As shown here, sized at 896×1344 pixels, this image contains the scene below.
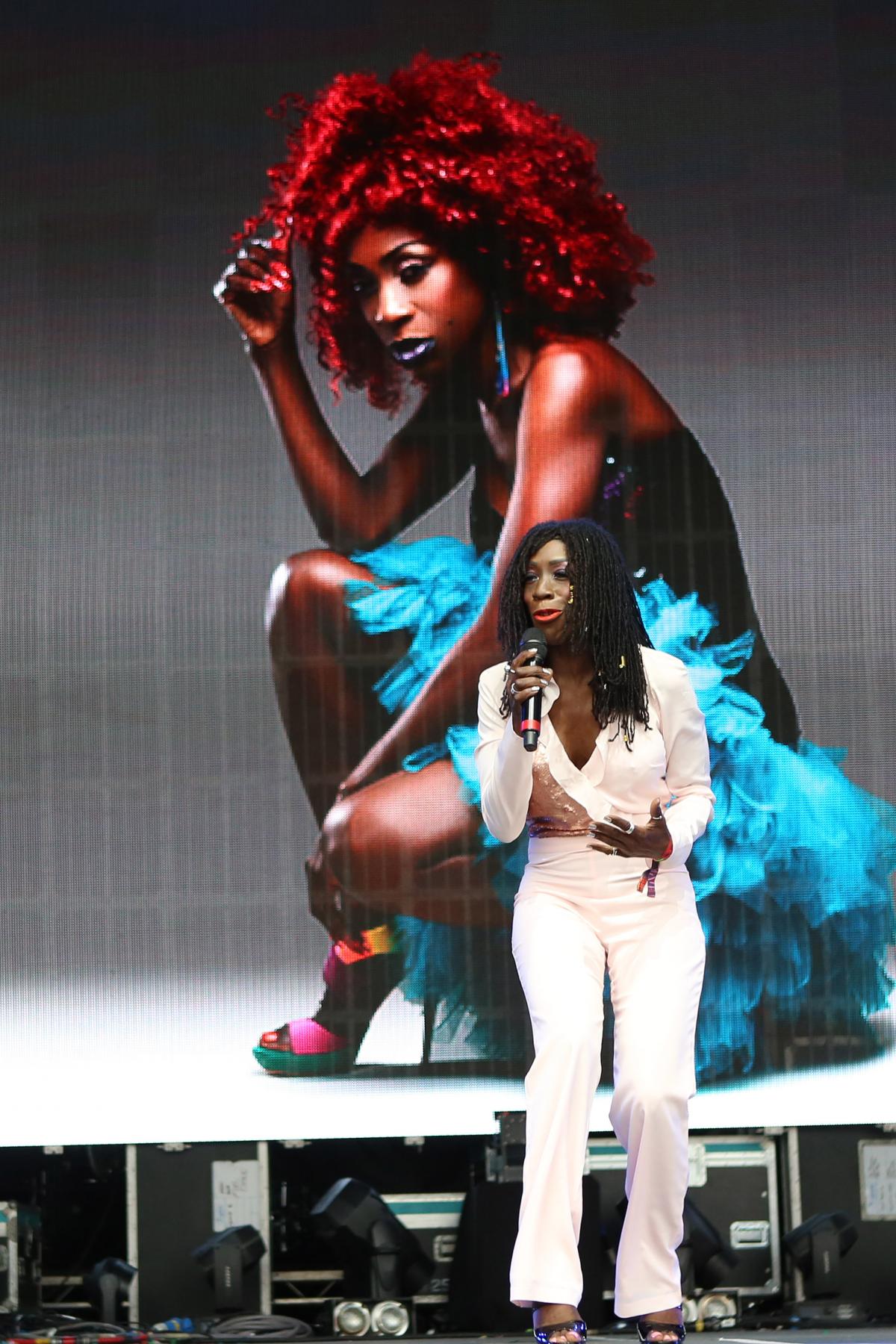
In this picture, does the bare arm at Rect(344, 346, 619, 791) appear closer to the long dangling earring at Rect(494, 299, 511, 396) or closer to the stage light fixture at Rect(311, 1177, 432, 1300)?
the long dangling earring at Rect(494, 299, 511, 396)

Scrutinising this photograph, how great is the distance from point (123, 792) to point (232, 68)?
2306 millimetres

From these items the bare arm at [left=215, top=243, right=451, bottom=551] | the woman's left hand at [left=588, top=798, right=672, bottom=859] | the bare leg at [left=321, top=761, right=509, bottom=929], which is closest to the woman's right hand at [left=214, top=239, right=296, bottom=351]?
the bare arm at [left=215, top=243, right=451, bottom=551]

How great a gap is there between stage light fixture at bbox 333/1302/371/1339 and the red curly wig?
262 centimetres

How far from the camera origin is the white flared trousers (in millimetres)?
2713

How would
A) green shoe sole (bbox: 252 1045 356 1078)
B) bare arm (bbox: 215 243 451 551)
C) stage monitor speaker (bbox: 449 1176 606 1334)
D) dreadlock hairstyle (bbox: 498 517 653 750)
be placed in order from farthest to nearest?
bare arm (bbox: 215 243 451 551) < green shoe sole (bbox: 252 1045 356 1078) < stage monitor speaker (bbox: 449 1176 606 1334) < dreadlock hairstyle (bbox: 498 517 653 750)

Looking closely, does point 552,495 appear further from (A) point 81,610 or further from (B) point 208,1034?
(B) point 208,1034

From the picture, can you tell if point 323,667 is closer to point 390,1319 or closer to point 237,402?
point 237,402

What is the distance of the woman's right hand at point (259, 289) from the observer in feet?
17.6

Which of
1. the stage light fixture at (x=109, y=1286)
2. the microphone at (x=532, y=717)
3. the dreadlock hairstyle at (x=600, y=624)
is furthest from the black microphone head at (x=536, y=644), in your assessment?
the stage light fixture at (x=109, y=1286)

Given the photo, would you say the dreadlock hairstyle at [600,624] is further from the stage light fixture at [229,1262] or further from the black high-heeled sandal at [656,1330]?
the stage light fixture at [229,1262]

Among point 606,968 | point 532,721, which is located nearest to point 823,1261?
point 606,968

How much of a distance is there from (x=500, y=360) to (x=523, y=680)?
2736 mm

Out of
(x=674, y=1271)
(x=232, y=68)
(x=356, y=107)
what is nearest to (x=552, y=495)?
(x=356, y=107)

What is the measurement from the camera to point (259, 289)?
17.6 feet
